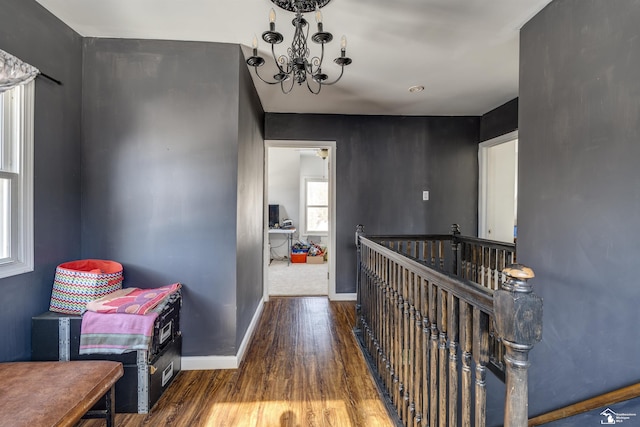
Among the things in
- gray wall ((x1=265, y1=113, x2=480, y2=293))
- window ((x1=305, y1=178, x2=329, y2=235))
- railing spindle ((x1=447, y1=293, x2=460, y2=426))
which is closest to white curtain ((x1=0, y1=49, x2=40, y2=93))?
railing spindle ((x1=447, y1=293, x2=460, y2=426))

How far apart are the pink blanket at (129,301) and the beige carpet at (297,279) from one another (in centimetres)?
244

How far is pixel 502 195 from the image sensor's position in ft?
13.8

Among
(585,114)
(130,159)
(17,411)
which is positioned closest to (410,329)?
(585,114)

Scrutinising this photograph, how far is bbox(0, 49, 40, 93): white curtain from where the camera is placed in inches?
61.8

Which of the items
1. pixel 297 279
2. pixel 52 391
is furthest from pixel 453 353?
pixel 297 279

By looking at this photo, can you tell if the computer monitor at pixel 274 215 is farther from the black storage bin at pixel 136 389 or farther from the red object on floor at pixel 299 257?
the black storage bin at pixel 136 389

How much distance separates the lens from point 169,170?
230cm

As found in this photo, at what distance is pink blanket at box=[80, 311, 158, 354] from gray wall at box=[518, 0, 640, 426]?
2303 millimetres

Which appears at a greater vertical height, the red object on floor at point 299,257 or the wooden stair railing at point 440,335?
the wooden stair railing at point 440,335

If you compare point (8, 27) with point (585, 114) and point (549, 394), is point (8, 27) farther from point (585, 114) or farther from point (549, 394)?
point (549, 394)

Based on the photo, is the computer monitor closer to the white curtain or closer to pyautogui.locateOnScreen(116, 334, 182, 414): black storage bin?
pyautogui.locateOnScreen(116, 334, 182, 414): black storage bin

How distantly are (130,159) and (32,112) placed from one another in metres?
0.58

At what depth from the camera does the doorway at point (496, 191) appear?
417 cm

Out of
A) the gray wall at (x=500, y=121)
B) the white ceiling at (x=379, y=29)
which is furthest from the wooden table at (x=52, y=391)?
the gray wall at (x=500, y=121)
